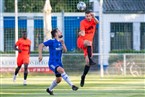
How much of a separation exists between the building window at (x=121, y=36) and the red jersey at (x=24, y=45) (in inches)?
396

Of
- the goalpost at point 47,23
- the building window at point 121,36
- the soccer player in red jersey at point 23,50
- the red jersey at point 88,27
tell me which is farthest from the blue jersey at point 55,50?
the goalpost at point 47,23

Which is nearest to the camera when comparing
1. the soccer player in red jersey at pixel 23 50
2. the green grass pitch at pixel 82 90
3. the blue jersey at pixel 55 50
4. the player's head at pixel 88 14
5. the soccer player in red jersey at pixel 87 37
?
the blue jersey at pixel 55 50

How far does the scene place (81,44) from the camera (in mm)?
20203

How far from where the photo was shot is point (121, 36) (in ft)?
120

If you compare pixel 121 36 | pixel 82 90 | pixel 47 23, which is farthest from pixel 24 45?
pixel 47 23

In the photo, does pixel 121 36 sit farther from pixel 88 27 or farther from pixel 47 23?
pixel 88 27

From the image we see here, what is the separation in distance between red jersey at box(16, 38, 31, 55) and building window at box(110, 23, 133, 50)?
33.0 feet

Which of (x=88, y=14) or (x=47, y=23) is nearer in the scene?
(x=88, y=14)

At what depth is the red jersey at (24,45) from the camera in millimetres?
27203

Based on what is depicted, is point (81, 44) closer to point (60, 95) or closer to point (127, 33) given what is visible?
point (60, 95)

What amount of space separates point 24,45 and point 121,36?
10.4 m

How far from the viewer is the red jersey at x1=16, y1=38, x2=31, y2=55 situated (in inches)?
1071

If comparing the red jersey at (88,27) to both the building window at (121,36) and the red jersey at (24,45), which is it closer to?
the red jersey at (24,45)

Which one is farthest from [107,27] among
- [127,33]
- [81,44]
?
[81,44]
